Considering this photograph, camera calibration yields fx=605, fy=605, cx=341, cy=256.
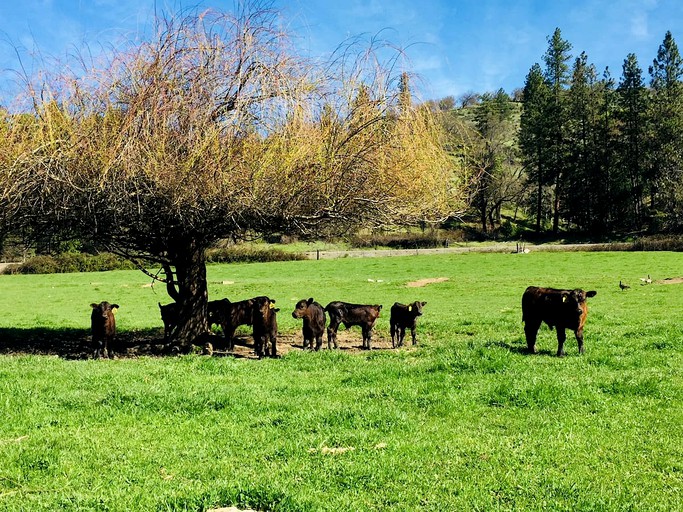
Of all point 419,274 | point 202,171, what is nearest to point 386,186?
point 202,171

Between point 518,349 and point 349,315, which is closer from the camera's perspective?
point 518,349

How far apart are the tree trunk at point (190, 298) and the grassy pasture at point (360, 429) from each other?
2244 mm

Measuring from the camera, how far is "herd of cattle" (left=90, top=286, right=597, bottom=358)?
12305 mm

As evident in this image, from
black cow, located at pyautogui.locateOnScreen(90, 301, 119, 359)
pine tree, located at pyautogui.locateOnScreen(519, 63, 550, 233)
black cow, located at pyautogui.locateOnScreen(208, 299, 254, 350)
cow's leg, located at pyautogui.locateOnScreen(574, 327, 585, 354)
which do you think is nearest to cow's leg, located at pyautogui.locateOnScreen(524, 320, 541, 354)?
cow's leg, located at pyautogui.locateOnScreen(574, 327, 585, 354)

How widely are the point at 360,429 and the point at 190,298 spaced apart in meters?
9.19

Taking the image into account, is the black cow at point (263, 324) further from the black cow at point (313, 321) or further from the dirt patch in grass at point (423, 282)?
the dirt patch in grass at point (423, 282)

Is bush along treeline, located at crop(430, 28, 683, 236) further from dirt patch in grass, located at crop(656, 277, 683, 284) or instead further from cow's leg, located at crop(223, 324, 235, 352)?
cow's leg, located at crop(223, 324, 235, 352)

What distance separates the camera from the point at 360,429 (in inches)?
288

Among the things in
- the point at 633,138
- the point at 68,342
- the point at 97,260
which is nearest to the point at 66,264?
the point at 97,260

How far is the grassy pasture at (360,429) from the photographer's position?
18.0 ft

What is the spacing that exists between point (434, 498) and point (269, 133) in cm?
898

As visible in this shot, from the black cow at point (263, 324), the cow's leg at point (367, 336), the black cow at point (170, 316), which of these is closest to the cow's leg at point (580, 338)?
the cow's leg at point (367, 336)

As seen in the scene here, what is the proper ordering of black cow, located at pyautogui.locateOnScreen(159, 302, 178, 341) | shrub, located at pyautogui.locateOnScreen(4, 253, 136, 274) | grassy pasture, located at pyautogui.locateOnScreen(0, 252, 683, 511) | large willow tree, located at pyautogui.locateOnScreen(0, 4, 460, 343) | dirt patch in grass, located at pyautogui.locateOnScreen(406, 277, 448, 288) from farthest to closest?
1. shrub, located at pyautogui.locateOnScreen(4, 253, 136, 274)
2. dirt patch in grass, located at pyautogui.locateOnScreen(406, 277, 448, 288)
3. black cow, located at pyautogui.locateOnScreen(159, 302, 178, 341)
4. large willow tree, located at pyautogui.locateOnScreen(0, 4, 460, 343)
5. grassy pasture, located at pyautogui.locateOnScreen(0, 252, 683, 511)

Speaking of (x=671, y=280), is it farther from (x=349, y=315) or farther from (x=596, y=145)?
(x=596, y=145)
